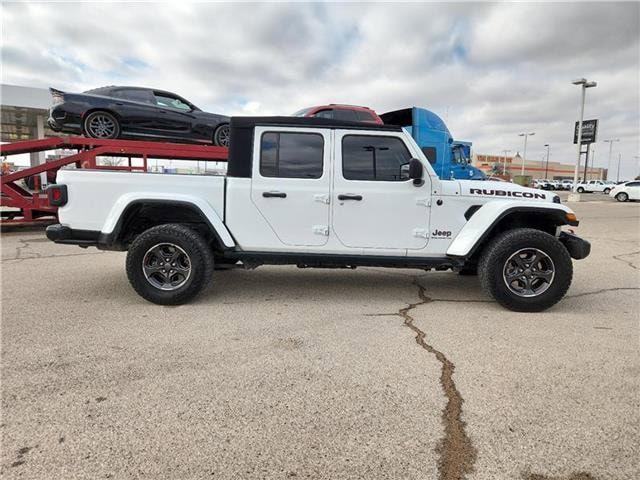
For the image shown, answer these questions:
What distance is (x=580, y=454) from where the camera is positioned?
2.17m

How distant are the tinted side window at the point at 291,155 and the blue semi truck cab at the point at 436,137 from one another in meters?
7.42

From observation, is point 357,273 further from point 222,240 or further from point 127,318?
point 127,318

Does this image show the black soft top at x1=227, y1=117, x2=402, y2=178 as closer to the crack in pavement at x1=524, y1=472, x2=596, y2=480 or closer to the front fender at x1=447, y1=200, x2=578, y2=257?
the front fender at x1=447, y1=200, x2=578, y2=257

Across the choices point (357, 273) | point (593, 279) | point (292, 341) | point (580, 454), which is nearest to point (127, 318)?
point (292, 341)

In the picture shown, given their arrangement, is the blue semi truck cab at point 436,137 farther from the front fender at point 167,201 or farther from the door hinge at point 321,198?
the front fender at point 167,201

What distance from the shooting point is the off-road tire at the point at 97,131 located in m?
7.84

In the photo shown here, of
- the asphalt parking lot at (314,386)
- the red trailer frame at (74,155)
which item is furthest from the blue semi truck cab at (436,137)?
the asphalt parking lot at (314,386)

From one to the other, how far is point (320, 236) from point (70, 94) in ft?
19.2

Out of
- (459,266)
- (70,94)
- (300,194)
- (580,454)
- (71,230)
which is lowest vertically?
(580,454)

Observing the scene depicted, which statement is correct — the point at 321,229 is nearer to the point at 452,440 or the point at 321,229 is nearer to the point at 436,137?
the point at 452,440

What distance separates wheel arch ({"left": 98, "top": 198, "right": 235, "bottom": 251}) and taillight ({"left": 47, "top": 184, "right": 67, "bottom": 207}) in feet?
1.68

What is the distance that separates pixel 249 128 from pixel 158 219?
1455 mm

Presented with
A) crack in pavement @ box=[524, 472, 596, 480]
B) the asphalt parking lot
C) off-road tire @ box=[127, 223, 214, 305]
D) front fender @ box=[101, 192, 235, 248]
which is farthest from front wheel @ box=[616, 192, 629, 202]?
crack in pavement @ box=[524, 472, 596, 480]

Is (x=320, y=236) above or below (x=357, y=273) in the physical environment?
above
